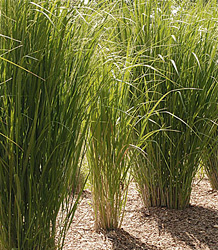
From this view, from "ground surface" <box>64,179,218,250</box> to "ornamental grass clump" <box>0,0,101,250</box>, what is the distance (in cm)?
79

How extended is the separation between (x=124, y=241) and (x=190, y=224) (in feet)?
1.96

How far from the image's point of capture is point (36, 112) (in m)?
1.65

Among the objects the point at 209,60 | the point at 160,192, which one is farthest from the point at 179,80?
the point at 160,192

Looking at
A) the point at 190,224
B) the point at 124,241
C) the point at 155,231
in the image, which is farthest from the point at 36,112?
the point at 190,224

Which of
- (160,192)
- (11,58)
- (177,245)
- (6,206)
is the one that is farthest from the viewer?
(160,192)

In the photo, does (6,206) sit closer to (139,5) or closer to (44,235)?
(44,235)

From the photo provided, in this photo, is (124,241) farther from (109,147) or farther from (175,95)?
(175,95)

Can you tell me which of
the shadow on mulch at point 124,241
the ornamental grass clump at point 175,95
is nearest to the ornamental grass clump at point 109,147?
the shadow on mulch at point 124,241

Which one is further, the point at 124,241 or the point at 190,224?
the point at 190,224

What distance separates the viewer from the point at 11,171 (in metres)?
1.70

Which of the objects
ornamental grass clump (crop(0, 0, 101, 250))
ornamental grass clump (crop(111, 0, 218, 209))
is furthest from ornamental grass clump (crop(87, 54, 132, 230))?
ornamental grass clump (crop(0, 0, 101, 250))

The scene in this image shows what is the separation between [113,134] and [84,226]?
2.72 feet

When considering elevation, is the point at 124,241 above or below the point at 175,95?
below

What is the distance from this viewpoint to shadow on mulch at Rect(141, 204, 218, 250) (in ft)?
8.95
